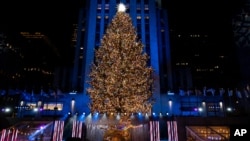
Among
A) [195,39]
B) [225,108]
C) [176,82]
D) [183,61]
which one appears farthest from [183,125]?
[195,39]

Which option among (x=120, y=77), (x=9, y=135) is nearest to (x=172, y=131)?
(x=120, y=77)

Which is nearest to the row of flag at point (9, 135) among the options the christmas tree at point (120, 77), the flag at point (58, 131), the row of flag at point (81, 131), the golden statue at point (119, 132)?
the row of flag at point (81, 131)

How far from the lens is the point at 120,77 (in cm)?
1959

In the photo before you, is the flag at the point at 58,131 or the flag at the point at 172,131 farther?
the flag at the point at 58,131

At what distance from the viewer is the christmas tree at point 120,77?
19.4 metres

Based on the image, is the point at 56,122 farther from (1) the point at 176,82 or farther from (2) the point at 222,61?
(2) the point at 222,61

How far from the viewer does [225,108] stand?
144 feet

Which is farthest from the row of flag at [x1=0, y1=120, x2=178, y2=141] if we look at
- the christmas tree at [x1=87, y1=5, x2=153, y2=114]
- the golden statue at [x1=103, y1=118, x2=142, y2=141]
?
the christmas tree at [x1=87, y1=5, x2=153, y2=114]

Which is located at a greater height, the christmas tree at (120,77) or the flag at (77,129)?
the christmas tree at (120,77)

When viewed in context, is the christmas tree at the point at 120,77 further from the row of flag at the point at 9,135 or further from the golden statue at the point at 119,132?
the row of flag at the point at 9,135

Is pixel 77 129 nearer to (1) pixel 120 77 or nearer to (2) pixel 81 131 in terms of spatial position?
(2) pixel 81 131

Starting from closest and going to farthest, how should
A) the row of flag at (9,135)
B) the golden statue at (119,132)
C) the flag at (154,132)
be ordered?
the row of flag at (9,135) → the flag at (154,132) → the golden statue at (119,132)

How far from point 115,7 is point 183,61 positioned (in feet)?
157

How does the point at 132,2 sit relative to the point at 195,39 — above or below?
below
